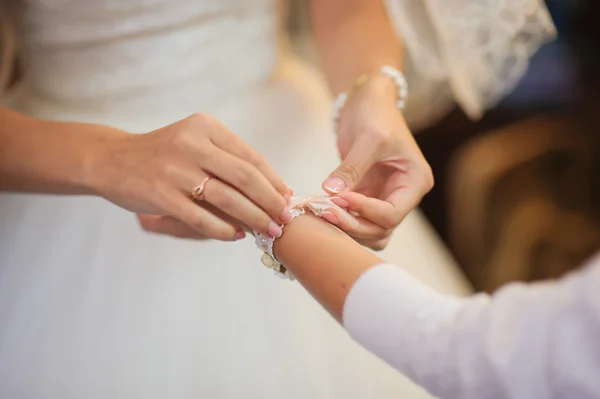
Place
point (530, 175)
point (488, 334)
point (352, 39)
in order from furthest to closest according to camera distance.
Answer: point (530, 175)
point (352, 39)
point (488, 334)

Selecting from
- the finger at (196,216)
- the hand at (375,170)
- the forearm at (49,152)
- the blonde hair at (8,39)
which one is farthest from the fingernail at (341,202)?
the blonde hair at (8,39)

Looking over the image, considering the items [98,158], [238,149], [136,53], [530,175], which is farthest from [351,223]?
[530,175]

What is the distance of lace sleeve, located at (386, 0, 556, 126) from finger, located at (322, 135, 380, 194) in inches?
8.1

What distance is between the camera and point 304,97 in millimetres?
799

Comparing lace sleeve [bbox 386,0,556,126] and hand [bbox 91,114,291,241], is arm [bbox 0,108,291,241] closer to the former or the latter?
hand [bbox 91,114,291,241]

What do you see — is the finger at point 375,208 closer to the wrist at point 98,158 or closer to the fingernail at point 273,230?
the fingernail at point 273,230

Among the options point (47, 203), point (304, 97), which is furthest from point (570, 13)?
point (47, 203)

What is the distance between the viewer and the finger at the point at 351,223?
51cm

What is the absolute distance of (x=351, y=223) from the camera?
1.67 feet

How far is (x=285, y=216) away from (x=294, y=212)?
1cm

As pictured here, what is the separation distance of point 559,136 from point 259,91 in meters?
0.84

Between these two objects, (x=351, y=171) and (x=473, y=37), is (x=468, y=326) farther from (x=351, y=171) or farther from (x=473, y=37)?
(x=473, y=37)

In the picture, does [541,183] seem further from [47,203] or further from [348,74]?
[47,203]

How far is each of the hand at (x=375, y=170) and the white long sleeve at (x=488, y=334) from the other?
0.28ft
